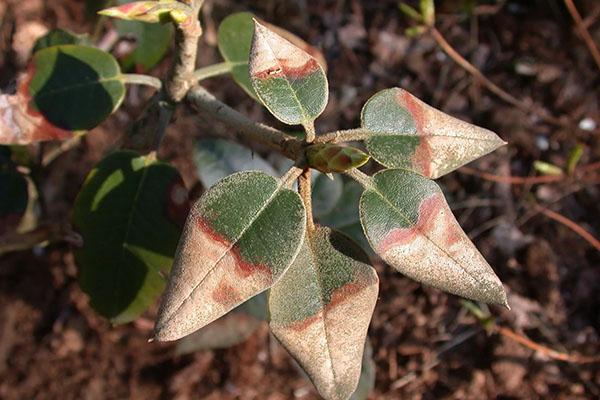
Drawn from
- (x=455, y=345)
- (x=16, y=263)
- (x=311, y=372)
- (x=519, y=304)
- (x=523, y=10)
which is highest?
(x=311, y=372)

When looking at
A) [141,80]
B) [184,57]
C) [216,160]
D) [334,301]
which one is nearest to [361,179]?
[334,301]


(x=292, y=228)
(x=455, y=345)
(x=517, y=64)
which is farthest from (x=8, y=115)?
(x=517, y=64)

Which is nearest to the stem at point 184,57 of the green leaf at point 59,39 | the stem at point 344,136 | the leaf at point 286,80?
the leaf at point 286,80

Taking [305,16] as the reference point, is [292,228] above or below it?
above

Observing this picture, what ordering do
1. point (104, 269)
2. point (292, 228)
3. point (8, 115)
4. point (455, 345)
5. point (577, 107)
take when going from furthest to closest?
point (577, 107), point (455, 345), point (104, 269), point (8, 115), point (292, 228)

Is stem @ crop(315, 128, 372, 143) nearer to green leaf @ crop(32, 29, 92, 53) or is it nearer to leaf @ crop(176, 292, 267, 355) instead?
green leaf @ crop(32, 29, 92, 53)

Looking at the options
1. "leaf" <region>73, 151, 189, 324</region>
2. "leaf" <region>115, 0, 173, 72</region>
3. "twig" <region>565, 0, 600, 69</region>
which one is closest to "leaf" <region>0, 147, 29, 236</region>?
"leaf" <region>73, 151, 189, 324</region>

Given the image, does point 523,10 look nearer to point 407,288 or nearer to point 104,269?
point 407,288
